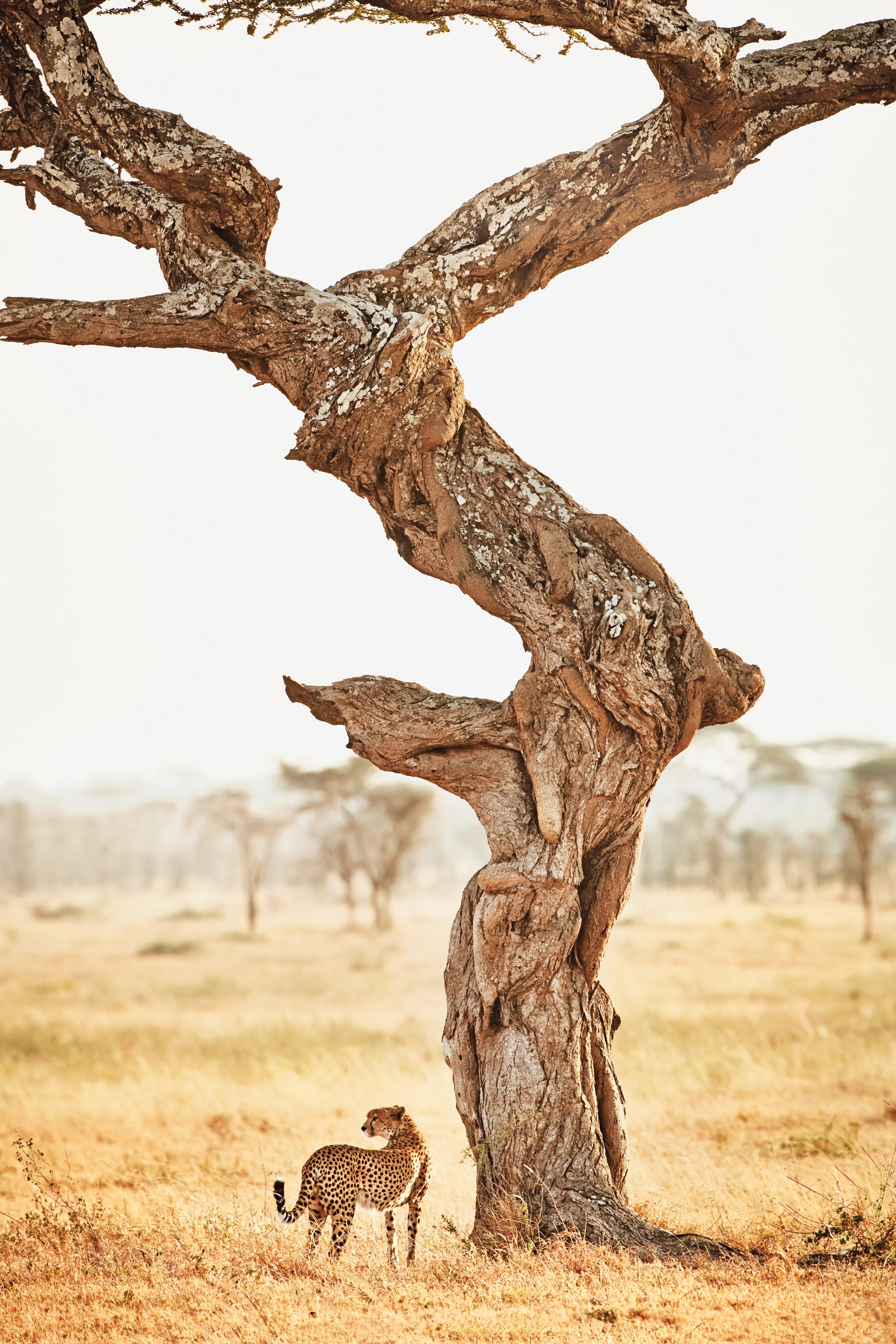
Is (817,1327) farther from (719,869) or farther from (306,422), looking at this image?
(719,869)

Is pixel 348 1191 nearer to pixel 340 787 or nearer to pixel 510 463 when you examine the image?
pixel 510 463

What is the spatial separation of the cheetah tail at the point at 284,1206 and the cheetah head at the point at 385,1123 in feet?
1.56

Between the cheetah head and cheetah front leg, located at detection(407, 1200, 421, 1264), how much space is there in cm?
35

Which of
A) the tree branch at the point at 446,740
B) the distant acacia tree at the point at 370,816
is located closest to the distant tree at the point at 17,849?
the distant acacia tree at the point at 370,816

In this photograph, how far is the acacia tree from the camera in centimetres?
574

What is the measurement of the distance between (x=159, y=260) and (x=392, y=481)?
184 cm

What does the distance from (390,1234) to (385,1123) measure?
0.53m

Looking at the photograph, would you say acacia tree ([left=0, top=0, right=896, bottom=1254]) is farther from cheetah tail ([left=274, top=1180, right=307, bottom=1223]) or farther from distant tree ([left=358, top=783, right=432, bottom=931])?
distant tree ([left=358, top=783, right=432, bottom=931])

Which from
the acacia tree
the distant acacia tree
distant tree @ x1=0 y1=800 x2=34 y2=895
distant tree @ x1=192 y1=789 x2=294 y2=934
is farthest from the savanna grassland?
distant tree @ x1=0 y1=800 x2=34 y2=895

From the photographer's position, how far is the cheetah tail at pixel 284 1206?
5426mm

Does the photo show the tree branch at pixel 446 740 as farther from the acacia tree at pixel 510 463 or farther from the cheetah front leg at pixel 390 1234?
the cheetah front leg at pixel 390 1234

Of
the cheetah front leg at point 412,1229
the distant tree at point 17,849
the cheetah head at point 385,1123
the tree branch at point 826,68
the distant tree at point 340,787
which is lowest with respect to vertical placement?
the distant tree at point 17,849

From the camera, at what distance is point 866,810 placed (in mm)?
30469

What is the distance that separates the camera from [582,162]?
6.23 meters
